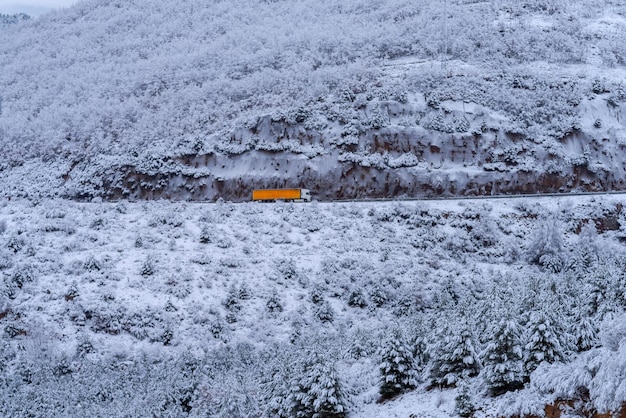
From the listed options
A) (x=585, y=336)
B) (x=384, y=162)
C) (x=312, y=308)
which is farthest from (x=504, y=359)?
(x=384, y=162)

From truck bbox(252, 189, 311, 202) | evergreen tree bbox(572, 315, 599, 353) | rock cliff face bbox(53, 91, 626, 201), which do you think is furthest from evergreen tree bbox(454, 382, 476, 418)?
rock cliff face bbox(53, 91, 626, 201)

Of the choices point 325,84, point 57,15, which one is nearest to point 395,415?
point 325,84

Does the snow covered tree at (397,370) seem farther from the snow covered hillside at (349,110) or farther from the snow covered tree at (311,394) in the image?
the snow covered hillside at (349,110)

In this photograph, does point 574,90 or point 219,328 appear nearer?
point 219,328

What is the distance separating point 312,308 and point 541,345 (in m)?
23.1

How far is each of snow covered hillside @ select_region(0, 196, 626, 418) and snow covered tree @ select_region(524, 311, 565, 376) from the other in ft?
0.21

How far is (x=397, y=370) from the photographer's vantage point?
2144cm

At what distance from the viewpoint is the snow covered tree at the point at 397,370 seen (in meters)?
21.4

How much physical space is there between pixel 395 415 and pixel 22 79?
337ft

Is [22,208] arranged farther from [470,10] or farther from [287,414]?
[470,10]

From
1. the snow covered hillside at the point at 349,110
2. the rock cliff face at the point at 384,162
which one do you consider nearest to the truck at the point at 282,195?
the rock cliff face at the point at 384,162

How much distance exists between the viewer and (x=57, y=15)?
451 ft

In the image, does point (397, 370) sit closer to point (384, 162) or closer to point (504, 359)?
point (504, 359)

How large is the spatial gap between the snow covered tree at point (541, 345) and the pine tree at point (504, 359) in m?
0.27
